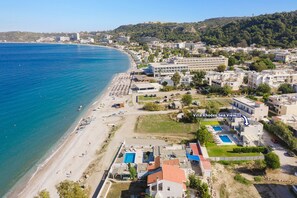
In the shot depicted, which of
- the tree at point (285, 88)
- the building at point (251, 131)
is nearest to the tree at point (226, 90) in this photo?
the tree at point (285, 88)

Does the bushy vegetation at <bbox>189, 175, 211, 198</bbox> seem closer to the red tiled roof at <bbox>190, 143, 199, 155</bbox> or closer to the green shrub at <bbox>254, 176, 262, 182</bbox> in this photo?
the green shrub at <bbox>254, 176, 262, 182</bbox>

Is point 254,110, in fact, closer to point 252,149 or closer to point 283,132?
point 283,132

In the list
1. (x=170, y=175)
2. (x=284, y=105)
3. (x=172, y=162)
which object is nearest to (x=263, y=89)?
(x=284, y=105)

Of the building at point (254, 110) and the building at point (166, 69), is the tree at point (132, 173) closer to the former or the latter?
the building at point (254, 110)

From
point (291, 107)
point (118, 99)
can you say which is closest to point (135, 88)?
point (118, 99)

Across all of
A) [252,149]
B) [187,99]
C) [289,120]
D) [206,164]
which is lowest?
[206,164]
